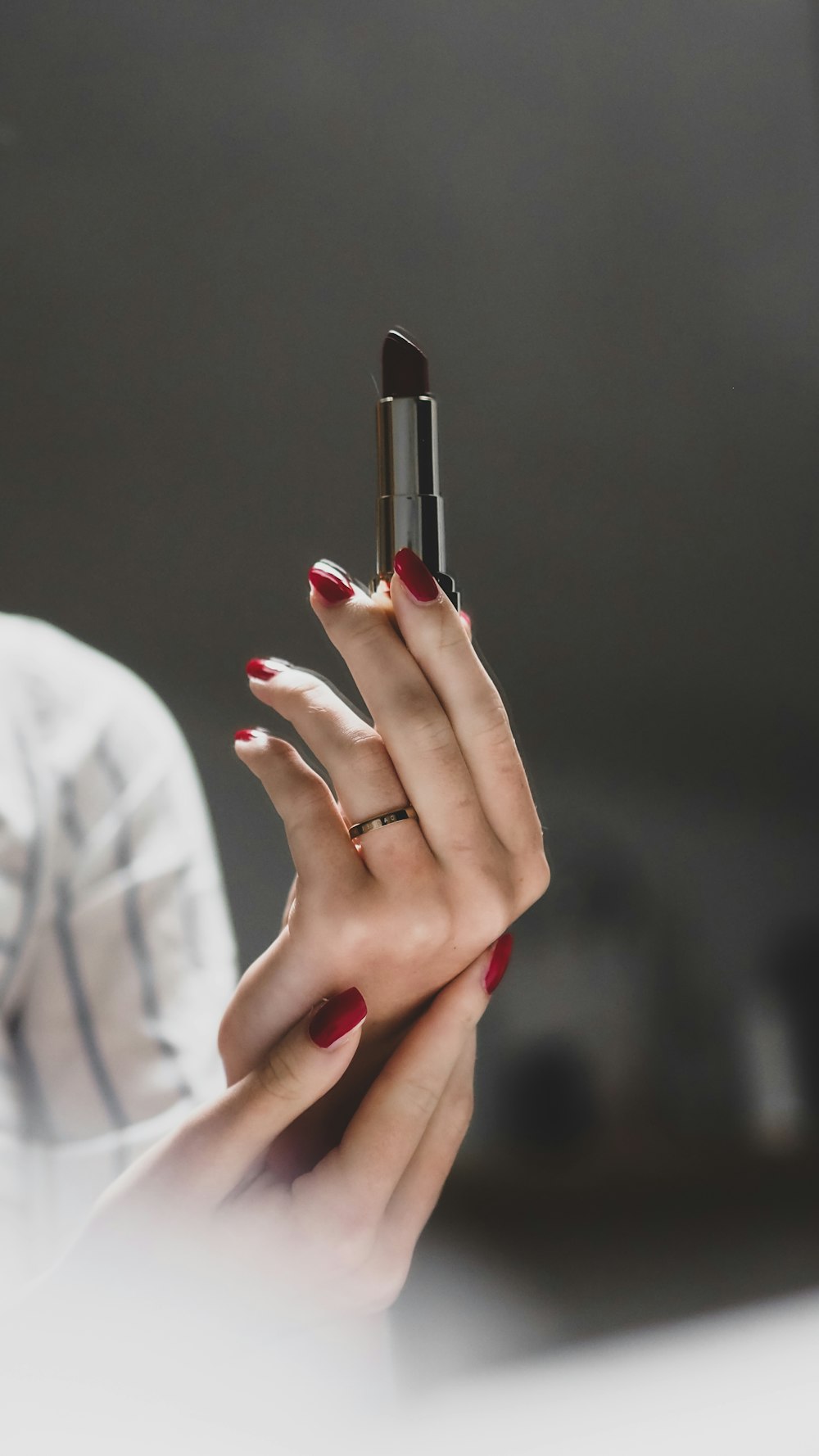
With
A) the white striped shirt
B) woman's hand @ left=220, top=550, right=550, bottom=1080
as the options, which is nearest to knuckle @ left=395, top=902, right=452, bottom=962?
woman's hand @ left=220, top=550, right=550, bottom=1080

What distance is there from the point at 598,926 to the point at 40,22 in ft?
1.36

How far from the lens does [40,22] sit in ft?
1.16

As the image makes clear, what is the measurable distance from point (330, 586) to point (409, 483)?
0.04 meters

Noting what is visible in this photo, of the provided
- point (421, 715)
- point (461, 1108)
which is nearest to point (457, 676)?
point (421, 715)

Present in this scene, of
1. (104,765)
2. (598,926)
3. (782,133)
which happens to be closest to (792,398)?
(782,133)

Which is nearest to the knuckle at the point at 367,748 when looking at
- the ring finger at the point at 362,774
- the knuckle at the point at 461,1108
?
the ring finger at the point at 362,774

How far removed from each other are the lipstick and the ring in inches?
1.9

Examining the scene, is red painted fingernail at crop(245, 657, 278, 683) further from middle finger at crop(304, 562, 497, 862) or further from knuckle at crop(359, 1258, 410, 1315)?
knuckle at crop(359, 1258, 410, 1315)

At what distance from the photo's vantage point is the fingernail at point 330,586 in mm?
213

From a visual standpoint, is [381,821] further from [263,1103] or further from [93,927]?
[93,927]

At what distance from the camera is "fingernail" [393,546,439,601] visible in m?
Result: 0.21

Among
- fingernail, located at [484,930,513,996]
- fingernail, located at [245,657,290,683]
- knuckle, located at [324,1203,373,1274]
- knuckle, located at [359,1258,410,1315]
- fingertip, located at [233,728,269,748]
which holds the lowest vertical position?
knuckle, located at [359,1258,410,1315]

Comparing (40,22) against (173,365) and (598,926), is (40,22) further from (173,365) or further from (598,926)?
(598,926)

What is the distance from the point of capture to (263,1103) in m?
0.22
